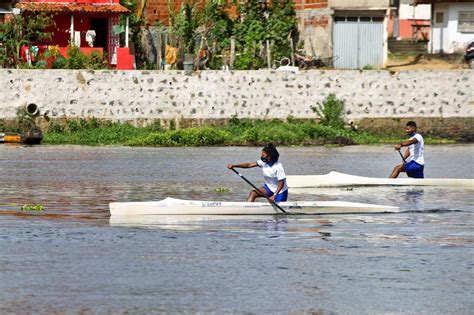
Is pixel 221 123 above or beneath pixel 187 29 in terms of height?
beneath

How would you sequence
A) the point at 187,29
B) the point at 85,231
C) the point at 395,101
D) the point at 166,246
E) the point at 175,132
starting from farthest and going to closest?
the point at 187,29, the point at 395,101, the point at 175,132, the point at 85,231, the point at 166,246

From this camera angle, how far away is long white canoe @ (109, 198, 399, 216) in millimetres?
20812

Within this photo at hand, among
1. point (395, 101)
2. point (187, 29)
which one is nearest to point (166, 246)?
point (395, 101)

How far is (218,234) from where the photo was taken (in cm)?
1947

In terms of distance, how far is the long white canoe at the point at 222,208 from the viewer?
20.8 meters

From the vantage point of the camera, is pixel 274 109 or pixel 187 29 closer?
pixel 274 109

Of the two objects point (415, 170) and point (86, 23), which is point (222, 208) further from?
point (86, 23)

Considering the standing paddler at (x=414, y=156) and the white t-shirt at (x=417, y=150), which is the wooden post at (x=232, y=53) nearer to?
the standing paddler at (x=414, y=156)

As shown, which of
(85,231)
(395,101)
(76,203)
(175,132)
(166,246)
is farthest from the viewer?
(395,101)

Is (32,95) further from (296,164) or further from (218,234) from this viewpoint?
(218,234)

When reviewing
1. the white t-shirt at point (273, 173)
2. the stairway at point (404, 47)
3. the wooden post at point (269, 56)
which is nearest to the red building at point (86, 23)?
the wooden post at point (269, 56)

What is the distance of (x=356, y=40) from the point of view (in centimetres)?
5103

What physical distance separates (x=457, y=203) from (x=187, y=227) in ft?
22.0

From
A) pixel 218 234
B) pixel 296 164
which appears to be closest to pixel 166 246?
pixel 218 234
